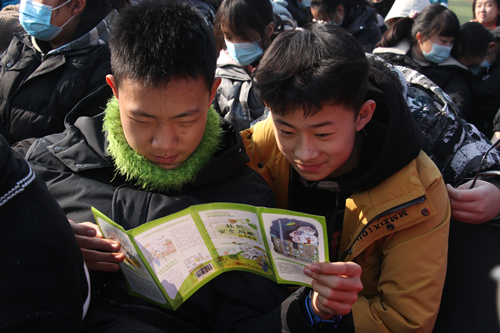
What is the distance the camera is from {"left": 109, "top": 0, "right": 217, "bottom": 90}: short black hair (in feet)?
4.81

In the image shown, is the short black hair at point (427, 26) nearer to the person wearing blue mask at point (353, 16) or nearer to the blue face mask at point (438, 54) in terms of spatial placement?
the blue face mask at point (438, 54)

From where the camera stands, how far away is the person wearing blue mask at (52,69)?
2.53 meters

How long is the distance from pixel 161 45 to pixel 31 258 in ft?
3.00

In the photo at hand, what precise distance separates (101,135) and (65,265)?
925 millimetres

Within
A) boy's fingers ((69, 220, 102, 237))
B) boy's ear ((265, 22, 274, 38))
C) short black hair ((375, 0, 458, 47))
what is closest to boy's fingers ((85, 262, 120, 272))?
boy's fingers ((69, 220, 102, 237))

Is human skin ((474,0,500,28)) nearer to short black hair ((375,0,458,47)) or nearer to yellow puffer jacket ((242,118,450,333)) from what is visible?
short black hair ((375,0,458,47))

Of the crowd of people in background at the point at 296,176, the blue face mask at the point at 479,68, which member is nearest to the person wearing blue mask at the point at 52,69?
the crowd of people in background at the point at 296,176

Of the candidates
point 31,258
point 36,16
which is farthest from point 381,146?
point 36,16

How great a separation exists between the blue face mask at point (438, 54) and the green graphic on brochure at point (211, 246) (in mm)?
3049

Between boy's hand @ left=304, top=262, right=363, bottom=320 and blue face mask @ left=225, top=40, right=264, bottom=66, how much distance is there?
2310mm

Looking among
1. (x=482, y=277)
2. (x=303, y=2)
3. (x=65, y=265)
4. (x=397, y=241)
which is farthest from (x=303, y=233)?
(x=303, y=2)

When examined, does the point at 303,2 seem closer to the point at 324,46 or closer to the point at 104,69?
the point at 104,69

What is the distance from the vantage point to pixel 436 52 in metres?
3.62

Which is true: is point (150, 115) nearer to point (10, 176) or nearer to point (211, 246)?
point (211, 246)
